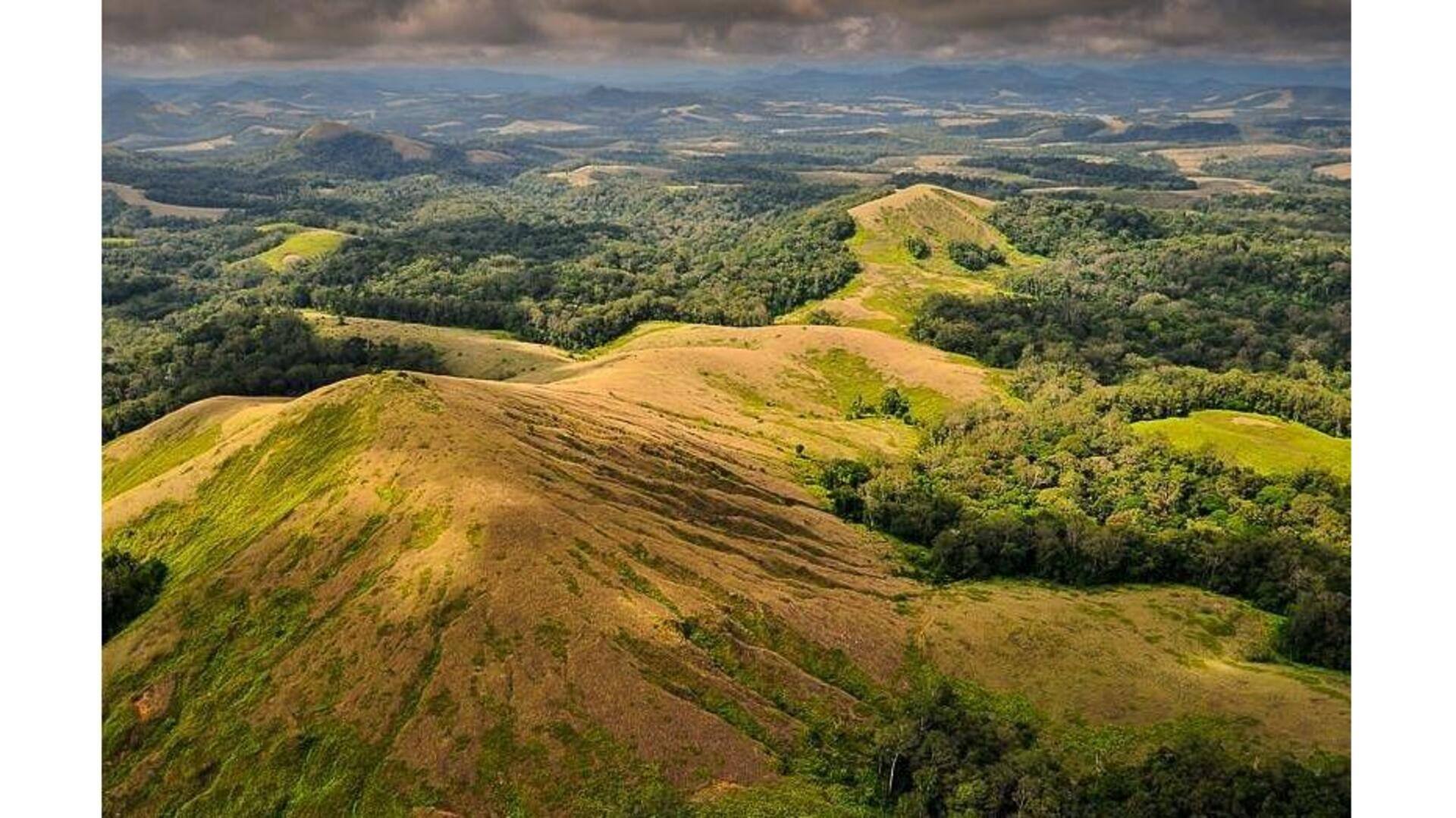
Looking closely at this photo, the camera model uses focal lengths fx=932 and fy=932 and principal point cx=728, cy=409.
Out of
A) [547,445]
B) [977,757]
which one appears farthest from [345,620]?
[977,757]

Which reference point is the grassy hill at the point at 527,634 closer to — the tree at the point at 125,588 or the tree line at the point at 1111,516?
the tree at the point at 125,588

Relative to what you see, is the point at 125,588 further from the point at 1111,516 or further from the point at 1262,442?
the point at 1262,442

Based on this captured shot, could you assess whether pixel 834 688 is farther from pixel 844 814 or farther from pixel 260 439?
pixel 260 439

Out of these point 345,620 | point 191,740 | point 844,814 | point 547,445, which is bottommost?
point 844,814

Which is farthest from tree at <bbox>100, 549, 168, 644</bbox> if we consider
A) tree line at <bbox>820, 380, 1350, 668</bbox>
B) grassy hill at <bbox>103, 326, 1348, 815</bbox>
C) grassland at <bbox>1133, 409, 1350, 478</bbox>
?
grassland at <bbox>1133, 409, 1350, 478</bbox>

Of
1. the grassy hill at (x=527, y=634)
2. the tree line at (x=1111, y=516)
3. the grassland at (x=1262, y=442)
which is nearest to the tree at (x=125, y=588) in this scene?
the grassy hill at (x=527, y=634)
